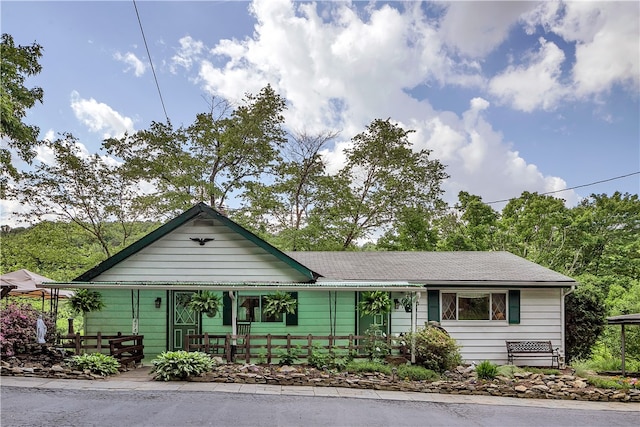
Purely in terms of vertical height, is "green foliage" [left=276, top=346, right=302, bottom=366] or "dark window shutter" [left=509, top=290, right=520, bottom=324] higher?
"dark window shutter" [left=509, top=290, right=520, bottom=324]

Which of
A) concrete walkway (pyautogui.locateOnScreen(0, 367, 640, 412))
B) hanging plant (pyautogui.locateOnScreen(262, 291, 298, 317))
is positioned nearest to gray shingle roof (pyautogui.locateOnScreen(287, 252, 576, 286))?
hanging plant (pyautogui.locateOnScreen(262, 291, 298, 317))

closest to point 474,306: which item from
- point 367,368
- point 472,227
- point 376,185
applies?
point 367,368

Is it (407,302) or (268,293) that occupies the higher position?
(268,293)

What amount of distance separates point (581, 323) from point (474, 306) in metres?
3.63

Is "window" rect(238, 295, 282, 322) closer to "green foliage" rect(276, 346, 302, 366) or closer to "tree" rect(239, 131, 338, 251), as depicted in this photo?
"green foliage" rect(276, 346, 302, 366)

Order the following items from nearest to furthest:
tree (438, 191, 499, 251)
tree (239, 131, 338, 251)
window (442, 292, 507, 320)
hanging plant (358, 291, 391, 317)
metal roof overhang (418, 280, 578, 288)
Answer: hanging plant (358, 291, 391, 317) → metal roof overhang (418, 280, 578, 288) → window (442, 292, 507, 320) → tree (239, 131, 338, 251) → tree (438, 191, 499, 251)

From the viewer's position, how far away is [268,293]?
38.7 feet

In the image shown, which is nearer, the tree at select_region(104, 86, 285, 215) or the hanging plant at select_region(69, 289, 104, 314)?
the hanging plant at select_region(69, 289, 104, 314)

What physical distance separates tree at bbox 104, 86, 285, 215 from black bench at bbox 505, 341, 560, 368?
46.5 ft

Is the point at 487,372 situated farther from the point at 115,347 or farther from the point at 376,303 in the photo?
the point at 115,347

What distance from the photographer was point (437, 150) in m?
21.8

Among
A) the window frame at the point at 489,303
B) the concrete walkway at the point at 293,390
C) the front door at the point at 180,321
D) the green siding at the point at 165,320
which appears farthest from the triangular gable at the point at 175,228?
the window frame at the point at 489,303

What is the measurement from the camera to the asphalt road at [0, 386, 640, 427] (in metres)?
6.09

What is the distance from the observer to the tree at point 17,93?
12.4m
